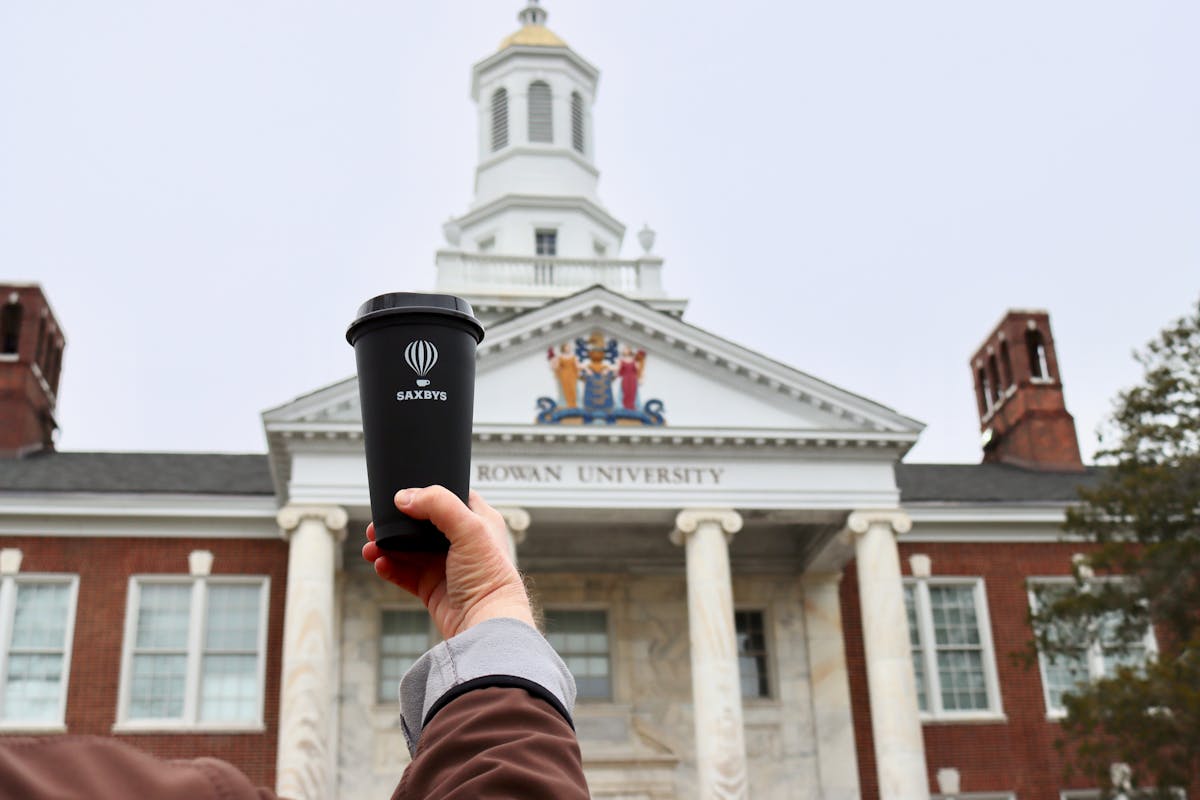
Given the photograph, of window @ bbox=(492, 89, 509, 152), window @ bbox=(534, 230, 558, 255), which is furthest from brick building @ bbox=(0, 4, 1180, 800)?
window @ bbox=(492, 89, 509, 152)

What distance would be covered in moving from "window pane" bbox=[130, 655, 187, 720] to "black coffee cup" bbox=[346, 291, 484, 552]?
78.2 ft

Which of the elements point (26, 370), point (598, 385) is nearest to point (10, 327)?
point (26, 370)

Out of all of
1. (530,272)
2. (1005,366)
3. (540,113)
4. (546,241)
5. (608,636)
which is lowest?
(608,636)

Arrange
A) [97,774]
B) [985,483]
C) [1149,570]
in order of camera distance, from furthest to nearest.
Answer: [985,483] → [1149,570] → [97,774]

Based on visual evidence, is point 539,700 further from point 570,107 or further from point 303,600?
point 570,107

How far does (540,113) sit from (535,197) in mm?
3732

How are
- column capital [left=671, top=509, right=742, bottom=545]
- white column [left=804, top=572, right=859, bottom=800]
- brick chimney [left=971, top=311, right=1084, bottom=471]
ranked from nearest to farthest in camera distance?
1. column capital [left=671, top=509, right=742, bottom=545]
2. white column [left=804, top=572, right=859, bottom=800]
3. brick chimney [left=971, top=311, right=1084, bottom=471]

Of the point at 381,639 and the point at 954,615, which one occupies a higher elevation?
the point at 954,615

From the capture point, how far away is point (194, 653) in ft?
80.7

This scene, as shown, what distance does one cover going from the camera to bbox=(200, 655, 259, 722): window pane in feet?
80.2

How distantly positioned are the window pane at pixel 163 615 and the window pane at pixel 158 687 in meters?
0.25

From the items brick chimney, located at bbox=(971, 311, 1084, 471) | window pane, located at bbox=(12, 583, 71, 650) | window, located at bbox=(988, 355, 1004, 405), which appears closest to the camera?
window pane, located at bbox=(12, 583, 71, 650)

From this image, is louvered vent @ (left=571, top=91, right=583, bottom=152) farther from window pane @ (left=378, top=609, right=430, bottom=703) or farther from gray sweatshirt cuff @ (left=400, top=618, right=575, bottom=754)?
gray sweatshirt cuff @ (left=400, top=618, right=575, bottom=754)

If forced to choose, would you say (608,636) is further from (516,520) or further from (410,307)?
(410,307)
